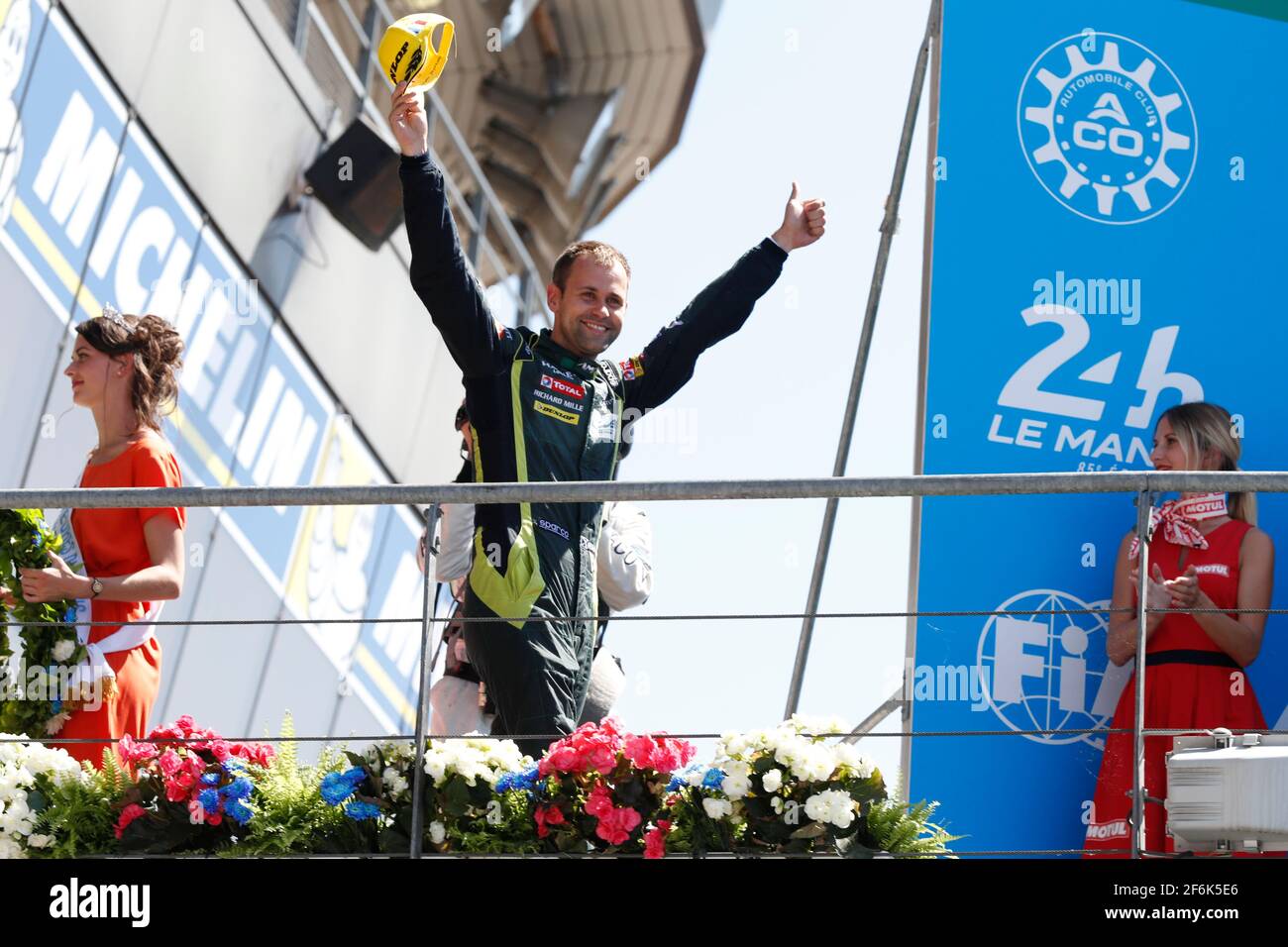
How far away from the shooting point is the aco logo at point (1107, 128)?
695cm

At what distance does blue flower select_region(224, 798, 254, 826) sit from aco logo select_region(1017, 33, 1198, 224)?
11.8 ft

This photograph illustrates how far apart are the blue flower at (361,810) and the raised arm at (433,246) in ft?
3.70

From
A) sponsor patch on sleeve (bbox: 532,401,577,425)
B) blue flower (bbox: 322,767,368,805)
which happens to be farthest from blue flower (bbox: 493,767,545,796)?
sponsor patch on sleeve (bbox: 532,401,577,425)

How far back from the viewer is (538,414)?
5168 mm

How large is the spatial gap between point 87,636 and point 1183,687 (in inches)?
114

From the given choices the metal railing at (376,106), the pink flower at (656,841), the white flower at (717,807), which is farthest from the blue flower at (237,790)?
the metal railing at (376,106)

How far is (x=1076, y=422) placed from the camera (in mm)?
6691

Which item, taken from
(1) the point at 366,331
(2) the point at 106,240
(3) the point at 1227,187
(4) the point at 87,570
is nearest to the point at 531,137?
(1) the point at 366,331

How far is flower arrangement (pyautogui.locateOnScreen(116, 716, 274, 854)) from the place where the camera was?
4.69 meters

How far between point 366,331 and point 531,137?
1088 cm

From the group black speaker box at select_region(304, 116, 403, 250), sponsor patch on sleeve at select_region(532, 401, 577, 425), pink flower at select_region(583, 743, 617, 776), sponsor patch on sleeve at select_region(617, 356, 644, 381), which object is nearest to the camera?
pink flower at select_region(583, 743, 617, 776)

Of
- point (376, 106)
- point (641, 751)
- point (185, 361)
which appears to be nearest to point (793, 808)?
point (641, 751)

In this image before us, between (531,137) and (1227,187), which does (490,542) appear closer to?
(1227,187)

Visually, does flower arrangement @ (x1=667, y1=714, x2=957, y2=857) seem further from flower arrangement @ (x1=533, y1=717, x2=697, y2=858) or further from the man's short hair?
the man's short hair
